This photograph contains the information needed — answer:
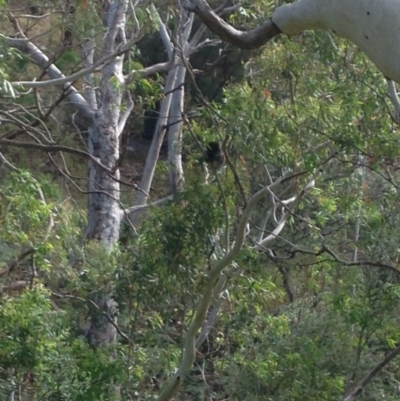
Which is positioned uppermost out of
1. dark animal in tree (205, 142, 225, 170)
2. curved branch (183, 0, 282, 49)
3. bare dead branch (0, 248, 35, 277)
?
dark animal in tree (205, 142, 225, 170)

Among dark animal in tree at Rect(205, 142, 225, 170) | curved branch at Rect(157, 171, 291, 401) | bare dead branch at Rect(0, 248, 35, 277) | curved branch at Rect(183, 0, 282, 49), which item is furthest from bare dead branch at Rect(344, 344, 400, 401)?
curved branch at Rect(183, 0, 282, 49)

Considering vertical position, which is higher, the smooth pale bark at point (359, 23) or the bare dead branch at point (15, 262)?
the bare dead branch at point (15, 262)

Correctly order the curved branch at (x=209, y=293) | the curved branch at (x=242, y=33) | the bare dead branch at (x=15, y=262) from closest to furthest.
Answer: the curved branch at (x=242, y=33)
the curved branch at (x=209, y=293)
the bare dead branch at (x=15, y=262)

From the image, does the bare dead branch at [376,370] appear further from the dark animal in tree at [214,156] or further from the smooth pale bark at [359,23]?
the smooth pale bark at [359,23]

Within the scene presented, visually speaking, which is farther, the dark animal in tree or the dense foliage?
the dark animal in tree

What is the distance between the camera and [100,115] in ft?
34.4

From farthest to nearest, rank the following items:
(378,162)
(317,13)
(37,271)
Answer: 1. (37,271)
2. (378,162)
3. (317,13)

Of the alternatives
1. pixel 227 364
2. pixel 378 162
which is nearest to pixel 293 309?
pixel 227 364

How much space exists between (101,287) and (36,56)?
12.8 feet

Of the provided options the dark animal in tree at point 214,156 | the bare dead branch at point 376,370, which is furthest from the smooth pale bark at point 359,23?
the bare dead branch at point 376,370

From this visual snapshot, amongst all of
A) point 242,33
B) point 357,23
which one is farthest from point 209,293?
point 357,23

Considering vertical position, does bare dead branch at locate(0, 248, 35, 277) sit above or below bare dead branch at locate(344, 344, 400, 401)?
above

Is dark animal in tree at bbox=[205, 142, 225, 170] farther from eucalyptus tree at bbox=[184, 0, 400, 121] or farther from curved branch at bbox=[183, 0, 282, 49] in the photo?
eucalyptus tree at bbox=[184, 0, 400, 121]

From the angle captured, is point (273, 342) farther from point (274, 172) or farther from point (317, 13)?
point (317, 13)
